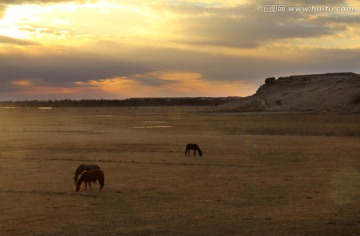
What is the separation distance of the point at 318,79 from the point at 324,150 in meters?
128

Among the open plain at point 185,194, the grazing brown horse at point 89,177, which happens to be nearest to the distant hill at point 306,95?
the open plain at point 185,194

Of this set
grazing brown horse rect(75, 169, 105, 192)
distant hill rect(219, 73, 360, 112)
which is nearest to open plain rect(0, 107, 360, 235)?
grazing brown horse rect(75, 169, 105, 192)

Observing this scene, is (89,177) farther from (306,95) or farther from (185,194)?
(306,95)

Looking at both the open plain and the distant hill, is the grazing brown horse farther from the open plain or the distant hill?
the distant hill

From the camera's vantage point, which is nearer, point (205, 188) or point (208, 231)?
point (208, 231)

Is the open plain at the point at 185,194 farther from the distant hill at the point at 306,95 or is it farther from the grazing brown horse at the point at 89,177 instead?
the distant hill at the point at 306,95

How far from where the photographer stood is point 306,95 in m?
135

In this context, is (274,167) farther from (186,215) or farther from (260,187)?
(186,215)

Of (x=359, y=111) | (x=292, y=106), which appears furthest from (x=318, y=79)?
(x=359, y=111)

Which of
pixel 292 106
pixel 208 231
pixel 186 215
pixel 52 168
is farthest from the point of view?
pixel 292 106

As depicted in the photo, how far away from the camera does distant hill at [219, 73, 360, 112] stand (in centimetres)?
11881

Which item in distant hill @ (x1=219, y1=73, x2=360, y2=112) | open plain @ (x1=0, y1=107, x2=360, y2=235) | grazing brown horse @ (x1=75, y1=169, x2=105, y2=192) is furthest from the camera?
distant hill @ (x1=219, y1=73, x2=360, y2=112)

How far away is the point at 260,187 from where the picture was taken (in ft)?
67.5

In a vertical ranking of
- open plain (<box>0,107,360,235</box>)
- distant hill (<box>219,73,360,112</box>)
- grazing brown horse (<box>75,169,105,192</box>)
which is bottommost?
open plain (<box>0,107,360,235</box>)
